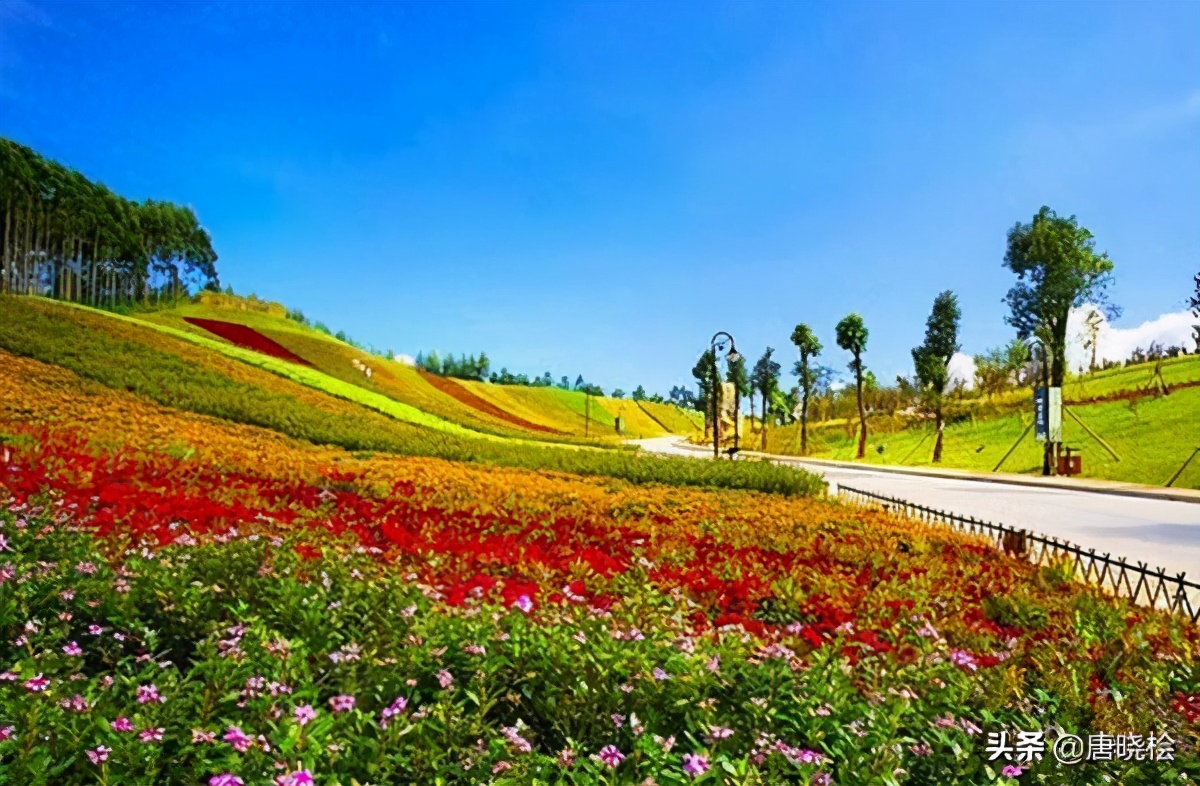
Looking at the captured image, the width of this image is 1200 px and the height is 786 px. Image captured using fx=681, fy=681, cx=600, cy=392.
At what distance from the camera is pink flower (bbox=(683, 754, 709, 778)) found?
79.9 inches

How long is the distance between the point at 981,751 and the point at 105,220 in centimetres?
4923

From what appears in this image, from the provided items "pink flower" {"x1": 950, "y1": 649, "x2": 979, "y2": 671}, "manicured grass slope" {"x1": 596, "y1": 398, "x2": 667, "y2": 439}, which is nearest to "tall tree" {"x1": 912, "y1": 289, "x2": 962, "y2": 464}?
"pink flower" {"x1": 950, "y1": 649, "x2": 979, "y2": 671}

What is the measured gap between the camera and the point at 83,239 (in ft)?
125

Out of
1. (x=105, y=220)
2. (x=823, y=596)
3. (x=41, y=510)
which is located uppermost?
(x=105, y=220)

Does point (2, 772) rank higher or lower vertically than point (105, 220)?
lower

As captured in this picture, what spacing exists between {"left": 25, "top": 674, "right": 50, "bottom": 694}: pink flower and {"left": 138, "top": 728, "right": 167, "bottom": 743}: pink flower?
582mm

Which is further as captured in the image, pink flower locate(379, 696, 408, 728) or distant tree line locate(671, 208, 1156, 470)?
distant tree line locate(671, 208, 1156, 470)

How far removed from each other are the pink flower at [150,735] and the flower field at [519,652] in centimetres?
1

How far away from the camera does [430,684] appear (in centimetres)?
285

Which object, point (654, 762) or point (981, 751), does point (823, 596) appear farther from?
point (654, 762)

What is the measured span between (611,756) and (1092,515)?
14.1m

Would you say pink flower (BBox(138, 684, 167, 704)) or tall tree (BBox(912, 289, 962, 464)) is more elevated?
tall tree (BBox(912, 289, 962, 464))

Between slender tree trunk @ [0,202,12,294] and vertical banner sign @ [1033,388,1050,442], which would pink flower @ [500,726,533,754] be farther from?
slender tree trunk @ [0,202,12,294]

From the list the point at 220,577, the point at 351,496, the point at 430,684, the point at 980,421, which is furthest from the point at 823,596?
the point at 980,421
